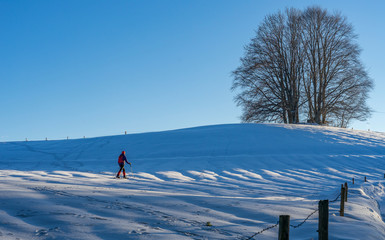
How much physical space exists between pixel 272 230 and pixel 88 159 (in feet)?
54.2

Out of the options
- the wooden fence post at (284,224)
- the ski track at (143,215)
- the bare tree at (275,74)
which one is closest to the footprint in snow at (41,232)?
the ski track at (143,215)

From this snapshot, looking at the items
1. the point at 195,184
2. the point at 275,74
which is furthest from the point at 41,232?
the point at 275,74

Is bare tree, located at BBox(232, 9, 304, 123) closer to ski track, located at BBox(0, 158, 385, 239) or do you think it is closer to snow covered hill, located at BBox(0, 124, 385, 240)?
snow covered hill, located at BBox(0, 124, 385, 240)

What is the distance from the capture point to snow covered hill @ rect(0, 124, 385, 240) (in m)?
6.36

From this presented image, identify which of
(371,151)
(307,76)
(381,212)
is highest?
(307,76)

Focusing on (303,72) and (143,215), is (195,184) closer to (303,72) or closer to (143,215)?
(143,215)

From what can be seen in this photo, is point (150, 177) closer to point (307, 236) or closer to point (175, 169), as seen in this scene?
point (175, 169)

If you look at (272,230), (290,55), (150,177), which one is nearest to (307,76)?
(290,55)

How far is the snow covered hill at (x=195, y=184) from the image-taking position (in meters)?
6.36

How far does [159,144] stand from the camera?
24781 mm

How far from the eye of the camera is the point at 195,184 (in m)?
13.6

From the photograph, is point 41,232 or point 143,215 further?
point 143,215

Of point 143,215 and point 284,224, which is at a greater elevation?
point 284,224

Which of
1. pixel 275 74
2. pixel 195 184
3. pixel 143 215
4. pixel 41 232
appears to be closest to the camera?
pixel 41 232
